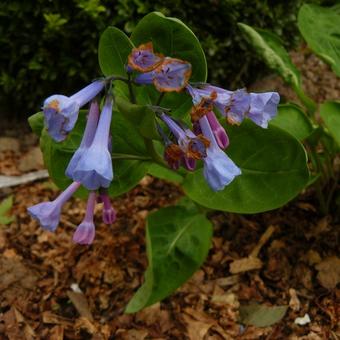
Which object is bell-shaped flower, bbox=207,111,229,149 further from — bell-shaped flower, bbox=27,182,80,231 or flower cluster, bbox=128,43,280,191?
bell-shaped flower, bbox=27,182,80,231

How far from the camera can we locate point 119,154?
1.72 meters

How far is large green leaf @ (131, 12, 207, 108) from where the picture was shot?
5.28 feet

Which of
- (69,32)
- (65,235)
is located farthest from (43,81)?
(65,235)

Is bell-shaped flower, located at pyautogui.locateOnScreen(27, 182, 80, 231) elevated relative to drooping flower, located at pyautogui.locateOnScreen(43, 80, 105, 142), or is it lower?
lower

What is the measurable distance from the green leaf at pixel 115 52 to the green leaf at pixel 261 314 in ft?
2.69

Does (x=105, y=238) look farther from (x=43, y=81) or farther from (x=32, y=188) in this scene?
(x=43, y=81)

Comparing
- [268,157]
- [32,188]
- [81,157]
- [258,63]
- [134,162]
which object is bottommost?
[32,188]

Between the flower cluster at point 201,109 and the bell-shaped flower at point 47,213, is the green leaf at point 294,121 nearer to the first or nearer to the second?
the flower cluster at point 201,109

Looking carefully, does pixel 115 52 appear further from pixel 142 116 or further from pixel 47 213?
pixel 47 213

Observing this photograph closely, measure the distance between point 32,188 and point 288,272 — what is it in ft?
3.84

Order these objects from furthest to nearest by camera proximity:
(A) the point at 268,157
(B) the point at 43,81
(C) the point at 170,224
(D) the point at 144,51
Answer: (B) the point at 43,81 → (C) the point at 170,224 → (A) the point at 268,157 → (D) the point at 144,51

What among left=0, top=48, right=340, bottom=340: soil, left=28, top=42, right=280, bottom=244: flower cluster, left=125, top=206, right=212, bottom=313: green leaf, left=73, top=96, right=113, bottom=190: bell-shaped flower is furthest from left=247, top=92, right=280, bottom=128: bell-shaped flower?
left=0, top=48, right=340, bottom=340: soil

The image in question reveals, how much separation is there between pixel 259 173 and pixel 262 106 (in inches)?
15.0

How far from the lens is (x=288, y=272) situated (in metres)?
2.07
